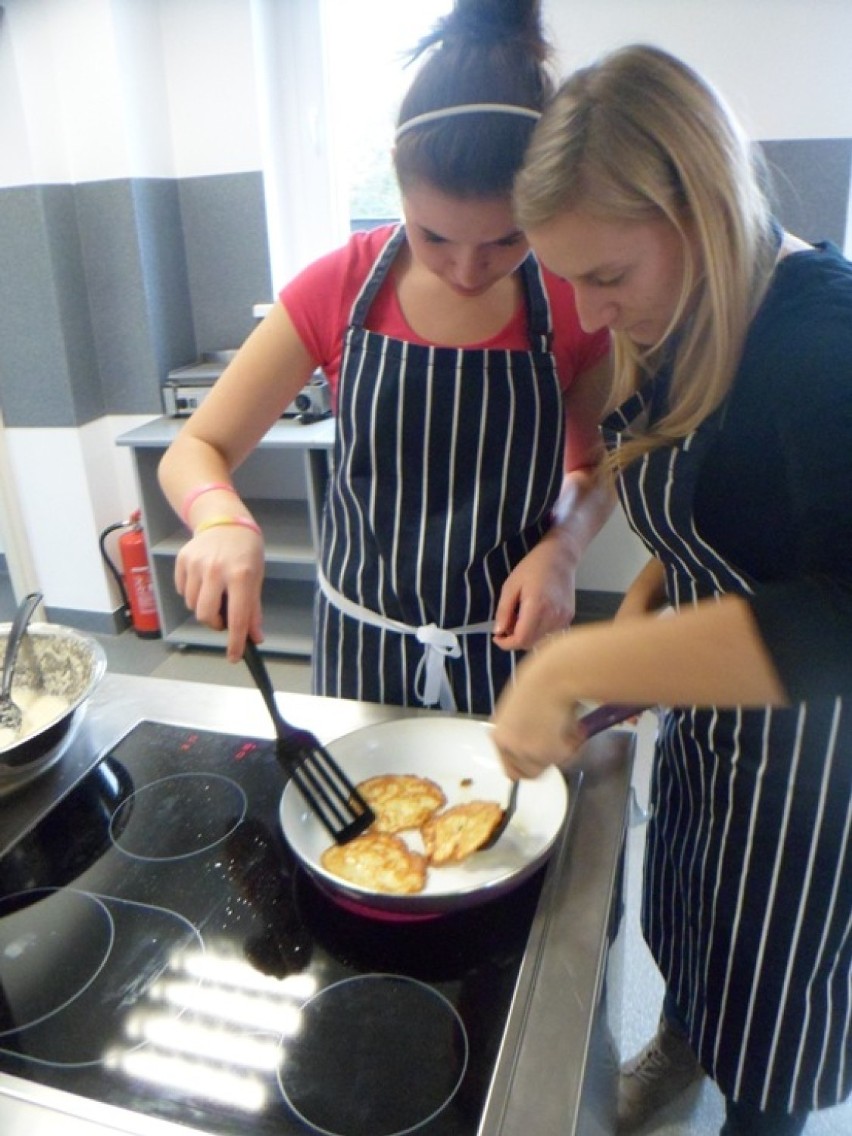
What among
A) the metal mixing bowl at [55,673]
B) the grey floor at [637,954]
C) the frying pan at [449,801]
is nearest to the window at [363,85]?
the grey floor at [637,954]

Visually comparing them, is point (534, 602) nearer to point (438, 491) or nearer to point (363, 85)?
point (438, 491)

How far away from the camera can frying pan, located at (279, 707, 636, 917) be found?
653 mm

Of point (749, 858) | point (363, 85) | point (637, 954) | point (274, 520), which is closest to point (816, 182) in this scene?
point (363, 85)

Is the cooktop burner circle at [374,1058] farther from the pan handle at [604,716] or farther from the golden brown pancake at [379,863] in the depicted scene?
the pan handle at [604,716]

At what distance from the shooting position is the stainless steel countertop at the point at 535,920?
20.8 inches

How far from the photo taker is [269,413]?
3.48 feet

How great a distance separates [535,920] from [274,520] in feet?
7.54

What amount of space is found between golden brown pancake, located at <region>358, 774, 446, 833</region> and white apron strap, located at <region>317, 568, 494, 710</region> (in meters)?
0.22

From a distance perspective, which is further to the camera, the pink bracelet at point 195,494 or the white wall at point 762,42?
the white wall at point 762,42

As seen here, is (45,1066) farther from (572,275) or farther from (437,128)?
(437,128)

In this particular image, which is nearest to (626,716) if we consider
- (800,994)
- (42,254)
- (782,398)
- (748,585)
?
(748,585)

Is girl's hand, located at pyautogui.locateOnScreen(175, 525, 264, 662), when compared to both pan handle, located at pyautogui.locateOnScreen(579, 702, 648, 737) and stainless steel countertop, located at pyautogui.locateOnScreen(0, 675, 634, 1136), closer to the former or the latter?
stainless steel countertop, located at pyautogui.locateOnScreen(0, 675, 634, 1136)

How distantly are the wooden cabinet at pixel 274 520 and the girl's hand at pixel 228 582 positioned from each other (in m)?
1.48

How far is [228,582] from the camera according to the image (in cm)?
82
